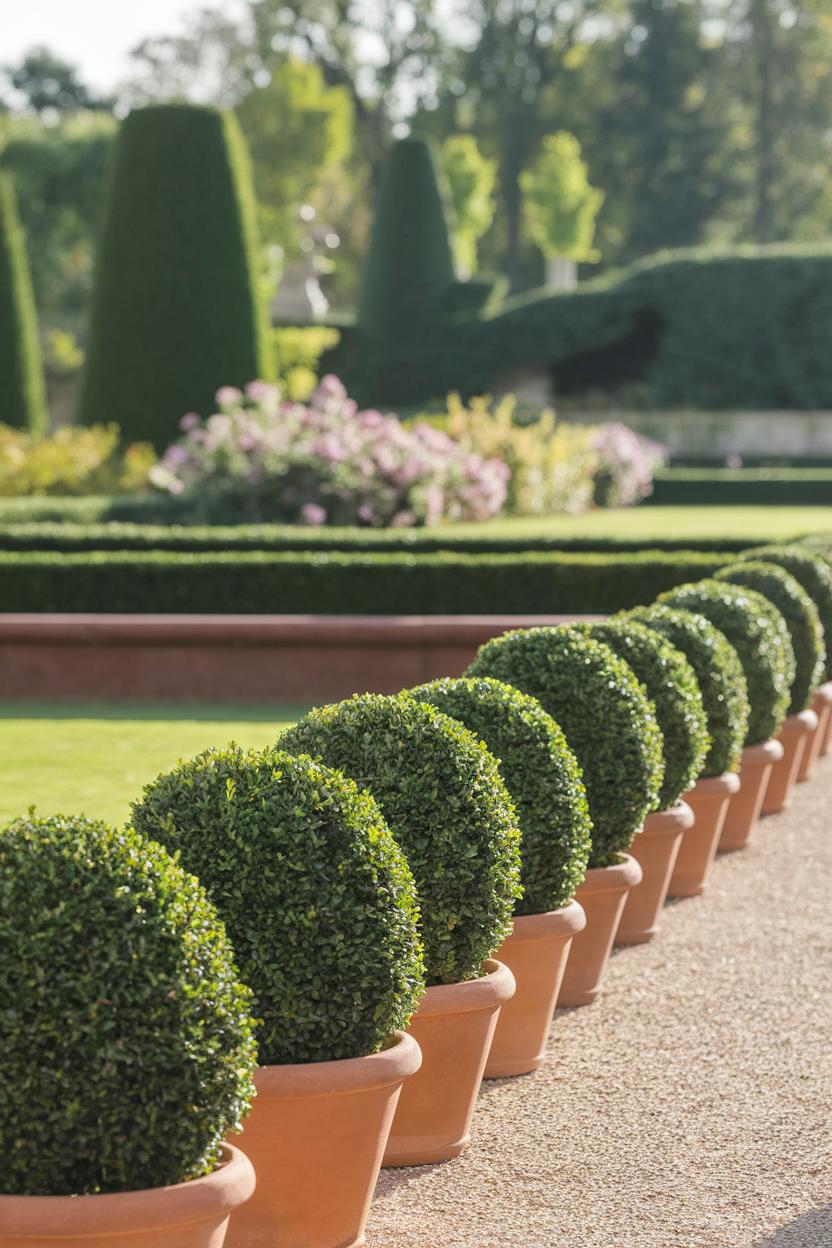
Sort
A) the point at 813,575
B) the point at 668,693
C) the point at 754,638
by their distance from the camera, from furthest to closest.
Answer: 1. the point at 813,575
2. the point at 754,638
3. the point at 668,693

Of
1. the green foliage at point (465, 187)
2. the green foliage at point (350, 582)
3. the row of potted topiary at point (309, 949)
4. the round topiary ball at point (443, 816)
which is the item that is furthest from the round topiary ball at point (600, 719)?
the green foliage at point (465, 187)

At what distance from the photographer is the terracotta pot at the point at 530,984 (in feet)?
12.7

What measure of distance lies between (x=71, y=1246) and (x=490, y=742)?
1.89 meters

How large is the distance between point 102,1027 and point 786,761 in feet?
17.9

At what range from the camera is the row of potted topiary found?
7.35 ft

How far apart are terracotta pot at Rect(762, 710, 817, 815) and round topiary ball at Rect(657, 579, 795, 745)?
60cm

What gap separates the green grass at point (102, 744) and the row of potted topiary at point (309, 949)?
176 centimetres

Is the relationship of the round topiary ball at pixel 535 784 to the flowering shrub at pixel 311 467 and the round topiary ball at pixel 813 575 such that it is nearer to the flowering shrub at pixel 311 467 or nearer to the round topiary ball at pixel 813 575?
the round topiary ball at pixel 813 575

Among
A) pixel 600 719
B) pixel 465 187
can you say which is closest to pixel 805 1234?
pixel 600 719

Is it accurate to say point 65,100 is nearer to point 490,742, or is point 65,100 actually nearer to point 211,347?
point 211,347

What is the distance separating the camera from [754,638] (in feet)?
20.6

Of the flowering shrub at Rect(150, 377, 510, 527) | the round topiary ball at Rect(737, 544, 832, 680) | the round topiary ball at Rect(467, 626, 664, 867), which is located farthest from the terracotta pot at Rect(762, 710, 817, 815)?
the flowering shrub at Rect(150, 377, 510, 527)

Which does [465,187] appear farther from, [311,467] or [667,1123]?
[667,1123]

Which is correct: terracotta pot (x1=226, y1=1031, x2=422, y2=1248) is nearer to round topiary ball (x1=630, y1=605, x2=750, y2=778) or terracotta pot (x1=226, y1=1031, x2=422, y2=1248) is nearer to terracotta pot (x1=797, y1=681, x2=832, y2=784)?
round topiary ball (x1=630, y1=605, x2=750, y2=778)
